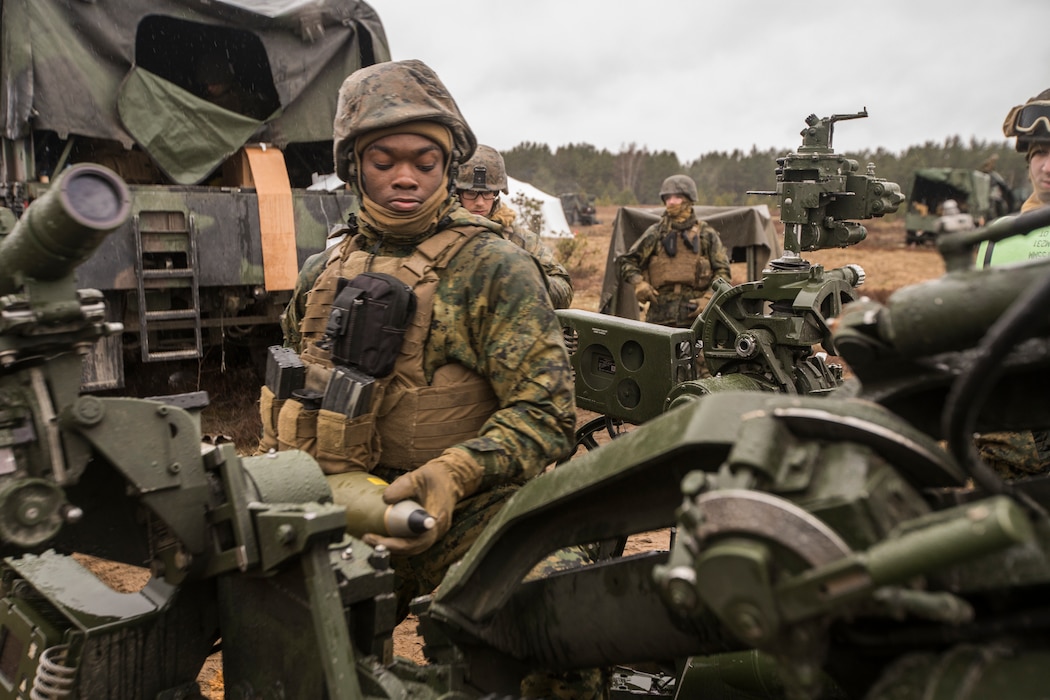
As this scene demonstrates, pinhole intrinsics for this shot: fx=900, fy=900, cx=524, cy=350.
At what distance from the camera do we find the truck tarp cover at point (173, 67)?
257 inches

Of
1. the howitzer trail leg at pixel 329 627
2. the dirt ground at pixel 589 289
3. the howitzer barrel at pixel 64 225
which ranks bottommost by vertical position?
the dirt ground at pixel 589 289

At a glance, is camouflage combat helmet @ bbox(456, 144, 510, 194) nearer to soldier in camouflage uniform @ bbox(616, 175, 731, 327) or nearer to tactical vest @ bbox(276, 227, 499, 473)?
soldier in camouflage uniform @ bbox(616, 175, 731, 327)

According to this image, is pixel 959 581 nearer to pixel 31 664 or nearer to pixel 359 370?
pixel 359 370

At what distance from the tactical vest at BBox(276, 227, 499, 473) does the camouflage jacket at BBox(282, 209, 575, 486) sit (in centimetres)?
4

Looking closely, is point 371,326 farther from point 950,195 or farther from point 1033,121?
point 950,195

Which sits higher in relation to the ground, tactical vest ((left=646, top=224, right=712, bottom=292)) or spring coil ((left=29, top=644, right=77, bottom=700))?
tactical vest ((left=646, top=224, right=712, bottom=292))

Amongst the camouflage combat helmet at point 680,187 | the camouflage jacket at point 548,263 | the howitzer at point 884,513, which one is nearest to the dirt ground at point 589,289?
the howitzer at point 884,513

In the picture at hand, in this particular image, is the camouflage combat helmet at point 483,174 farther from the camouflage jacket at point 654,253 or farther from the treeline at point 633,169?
the treeline at point 633,169

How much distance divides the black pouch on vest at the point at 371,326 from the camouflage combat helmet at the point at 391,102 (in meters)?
0.49

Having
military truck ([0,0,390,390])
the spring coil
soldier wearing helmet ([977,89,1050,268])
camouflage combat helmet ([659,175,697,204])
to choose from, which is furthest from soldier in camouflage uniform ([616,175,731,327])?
the spring coil

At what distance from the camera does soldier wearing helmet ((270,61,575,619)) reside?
247 centimetres

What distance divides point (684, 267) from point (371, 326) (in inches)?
294

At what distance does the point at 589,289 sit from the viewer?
18.5 metres

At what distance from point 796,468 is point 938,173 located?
2713cm
